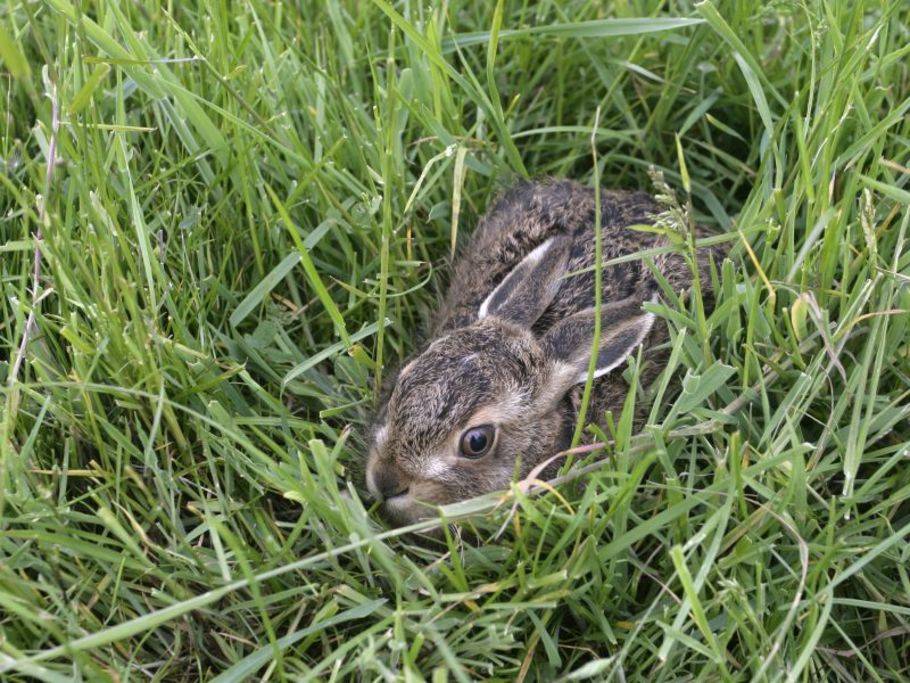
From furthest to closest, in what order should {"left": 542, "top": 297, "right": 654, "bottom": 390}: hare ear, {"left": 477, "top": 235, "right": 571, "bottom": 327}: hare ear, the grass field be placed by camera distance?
{"left": 477, "top": 235, "right": 571, "bottom": 327}: hare ear
{"left": 542, "top": 297, "right": 654, "bottom": 390}: hare ear
the grass field

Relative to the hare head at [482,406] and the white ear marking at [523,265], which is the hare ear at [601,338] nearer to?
the hare head at [482,406]

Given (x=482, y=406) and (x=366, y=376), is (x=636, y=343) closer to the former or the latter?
(x=482, y=406)

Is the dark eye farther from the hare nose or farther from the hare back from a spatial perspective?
the hare back

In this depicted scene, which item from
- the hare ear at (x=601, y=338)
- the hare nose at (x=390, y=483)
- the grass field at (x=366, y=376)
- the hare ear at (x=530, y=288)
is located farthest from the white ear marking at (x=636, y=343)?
the hare nose at (x=390, y=483)

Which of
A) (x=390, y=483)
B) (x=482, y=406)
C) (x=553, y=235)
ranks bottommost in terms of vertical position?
(x=390, y=483)

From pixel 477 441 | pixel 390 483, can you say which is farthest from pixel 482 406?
pixel 390 483

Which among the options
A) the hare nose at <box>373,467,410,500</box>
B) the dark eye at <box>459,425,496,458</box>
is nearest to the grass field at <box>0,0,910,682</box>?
the hare nose at <box>373,467,410,500</box>
